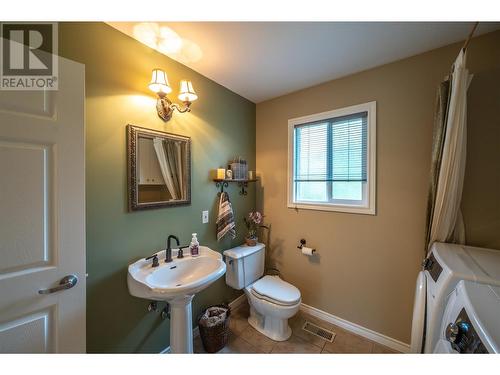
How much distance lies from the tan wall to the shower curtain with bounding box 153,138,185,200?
1.21 meters

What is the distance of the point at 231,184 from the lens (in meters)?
1.95

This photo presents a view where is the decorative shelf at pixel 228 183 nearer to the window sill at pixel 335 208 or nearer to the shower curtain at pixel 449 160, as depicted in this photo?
the window sill at pixel 335 208

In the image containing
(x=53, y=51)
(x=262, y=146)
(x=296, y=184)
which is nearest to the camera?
(x=53, y=51)

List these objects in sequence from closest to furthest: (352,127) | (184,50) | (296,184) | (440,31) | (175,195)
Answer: (440,31) < (184,50) < (175,195) < (352,127) < (296,184)

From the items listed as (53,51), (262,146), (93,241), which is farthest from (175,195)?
(262,146)

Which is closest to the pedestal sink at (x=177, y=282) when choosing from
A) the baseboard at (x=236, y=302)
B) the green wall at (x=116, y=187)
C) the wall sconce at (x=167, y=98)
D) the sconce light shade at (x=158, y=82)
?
the green wall at (x=116, y=187)

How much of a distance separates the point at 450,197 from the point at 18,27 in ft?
7.94

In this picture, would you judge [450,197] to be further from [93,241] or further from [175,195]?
[93,241]

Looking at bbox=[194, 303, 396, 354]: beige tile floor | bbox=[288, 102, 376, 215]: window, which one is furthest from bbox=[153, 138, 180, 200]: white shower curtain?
bbox=[194, 303, 396, 354]: beige tile floor

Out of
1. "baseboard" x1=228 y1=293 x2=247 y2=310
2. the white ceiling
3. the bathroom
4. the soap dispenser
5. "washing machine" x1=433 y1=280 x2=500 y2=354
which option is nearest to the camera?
"washing machine" x1=433 y1=280 x2=500 y2=354

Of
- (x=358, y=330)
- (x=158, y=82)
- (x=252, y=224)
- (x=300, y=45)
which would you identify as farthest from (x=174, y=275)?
(x=300, y=45)

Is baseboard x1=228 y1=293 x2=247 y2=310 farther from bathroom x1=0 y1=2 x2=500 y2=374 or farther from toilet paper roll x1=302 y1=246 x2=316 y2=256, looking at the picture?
toilet paper roll x1=302 y1=246 x2=316 y2=256

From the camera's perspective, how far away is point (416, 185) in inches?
54.9

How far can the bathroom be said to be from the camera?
2.70 ft
